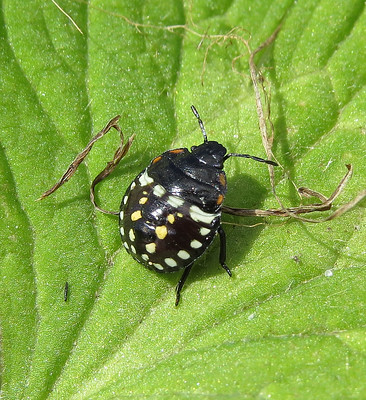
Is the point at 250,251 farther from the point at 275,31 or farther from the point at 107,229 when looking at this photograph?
the point at 275,31

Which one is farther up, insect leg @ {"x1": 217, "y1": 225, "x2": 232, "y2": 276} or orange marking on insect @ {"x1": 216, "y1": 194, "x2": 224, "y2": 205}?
orange marking on insect @ {"x1": 216, "y1": 194, "x2": 224, "y2": 205}

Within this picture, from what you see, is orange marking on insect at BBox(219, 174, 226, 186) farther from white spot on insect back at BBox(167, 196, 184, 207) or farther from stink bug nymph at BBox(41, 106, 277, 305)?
white spot on insect back at BBox(167, 196, 184, 207)

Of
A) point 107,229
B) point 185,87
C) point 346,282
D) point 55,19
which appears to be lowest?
point 107,229

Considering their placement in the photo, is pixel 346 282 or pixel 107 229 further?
pixel 107 229

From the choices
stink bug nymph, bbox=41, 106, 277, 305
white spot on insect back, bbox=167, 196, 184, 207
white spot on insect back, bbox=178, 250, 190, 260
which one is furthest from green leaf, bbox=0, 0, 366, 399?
white spot on insect back, bbox=167, 196, 184, 207

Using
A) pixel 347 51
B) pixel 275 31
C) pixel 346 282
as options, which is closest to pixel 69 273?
pixel 346 282

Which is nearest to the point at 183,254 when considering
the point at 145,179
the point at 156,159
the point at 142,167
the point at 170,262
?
the point at 170,262
